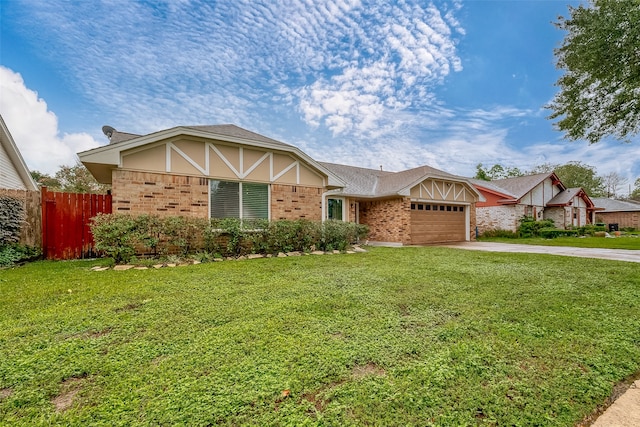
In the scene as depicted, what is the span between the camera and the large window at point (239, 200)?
8.91m

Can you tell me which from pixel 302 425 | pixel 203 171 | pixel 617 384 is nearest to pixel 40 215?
pixel 203 171

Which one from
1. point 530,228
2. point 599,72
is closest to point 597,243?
point 530,228

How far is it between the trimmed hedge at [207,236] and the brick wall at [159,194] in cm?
81

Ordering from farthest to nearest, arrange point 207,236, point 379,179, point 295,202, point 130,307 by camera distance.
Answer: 1. point 379,179
2. point 295,202
3. point 207,236
4. point 130,307

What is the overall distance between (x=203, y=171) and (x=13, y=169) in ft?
31.1

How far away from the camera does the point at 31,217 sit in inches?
300

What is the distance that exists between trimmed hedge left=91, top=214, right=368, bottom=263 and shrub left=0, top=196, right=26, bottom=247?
151 centimetres

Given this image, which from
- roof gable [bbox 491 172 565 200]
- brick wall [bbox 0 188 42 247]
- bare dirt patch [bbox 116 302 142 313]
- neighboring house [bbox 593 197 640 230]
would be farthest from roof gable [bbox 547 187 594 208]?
brick wall [bbox 0 188 42 247]

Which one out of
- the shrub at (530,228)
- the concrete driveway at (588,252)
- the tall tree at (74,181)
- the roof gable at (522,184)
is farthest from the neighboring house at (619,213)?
the tall tree at (74,181)

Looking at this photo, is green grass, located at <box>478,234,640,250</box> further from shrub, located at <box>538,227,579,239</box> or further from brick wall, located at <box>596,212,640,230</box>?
brick wall, located at <box>596,212,640,230</box>

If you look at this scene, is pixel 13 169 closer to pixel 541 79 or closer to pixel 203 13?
pixel 203 13

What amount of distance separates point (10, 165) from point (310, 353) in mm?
15420

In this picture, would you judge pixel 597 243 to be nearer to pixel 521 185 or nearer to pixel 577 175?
pixel 521 185

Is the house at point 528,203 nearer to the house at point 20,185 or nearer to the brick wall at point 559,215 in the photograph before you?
the brick wall at point 559,215
